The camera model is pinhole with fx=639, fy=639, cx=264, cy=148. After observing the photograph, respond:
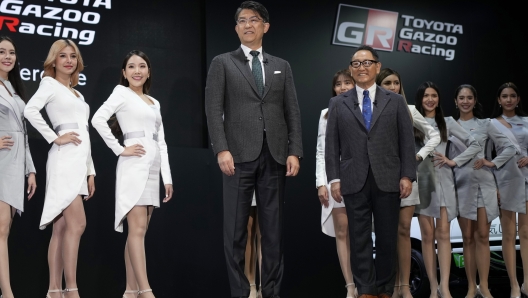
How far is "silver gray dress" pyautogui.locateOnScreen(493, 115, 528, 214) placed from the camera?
18.2ft

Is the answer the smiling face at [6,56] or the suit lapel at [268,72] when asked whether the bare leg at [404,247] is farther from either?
the smiling face at [6,56]

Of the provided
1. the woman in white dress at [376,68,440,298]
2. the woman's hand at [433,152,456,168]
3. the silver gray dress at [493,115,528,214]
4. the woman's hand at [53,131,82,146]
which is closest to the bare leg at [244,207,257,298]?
the woman in white dress at [376,68,440,298]

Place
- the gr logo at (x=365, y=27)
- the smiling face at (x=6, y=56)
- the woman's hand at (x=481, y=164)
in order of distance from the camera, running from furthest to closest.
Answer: the gr logo at (x=365, y=27) < the woman's hand at (x=481, y=164) < the smiling face at (x=6, y=56)

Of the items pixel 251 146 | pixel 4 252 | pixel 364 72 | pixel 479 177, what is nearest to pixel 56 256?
pixel 4 252

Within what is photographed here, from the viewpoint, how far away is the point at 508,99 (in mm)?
5844

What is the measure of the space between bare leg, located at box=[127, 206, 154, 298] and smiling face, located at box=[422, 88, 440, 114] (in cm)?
250

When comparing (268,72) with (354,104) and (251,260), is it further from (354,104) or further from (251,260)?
(251,260)

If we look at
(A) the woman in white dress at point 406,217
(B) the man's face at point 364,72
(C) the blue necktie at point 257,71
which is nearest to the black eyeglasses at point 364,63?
(B) the man's face at point 364,72

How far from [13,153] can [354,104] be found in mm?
2269

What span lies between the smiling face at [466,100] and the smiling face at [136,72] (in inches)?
110

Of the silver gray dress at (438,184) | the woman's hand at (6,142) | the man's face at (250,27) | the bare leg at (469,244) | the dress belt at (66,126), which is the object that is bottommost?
the bare leg at (469,244)

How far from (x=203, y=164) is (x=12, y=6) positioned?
2076 mm

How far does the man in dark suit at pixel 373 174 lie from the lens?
395 centimetres

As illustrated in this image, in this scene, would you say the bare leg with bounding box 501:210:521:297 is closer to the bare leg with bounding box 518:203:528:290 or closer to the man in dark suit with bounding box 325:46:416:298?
the bare leg with bounding box 518:203:528:290
